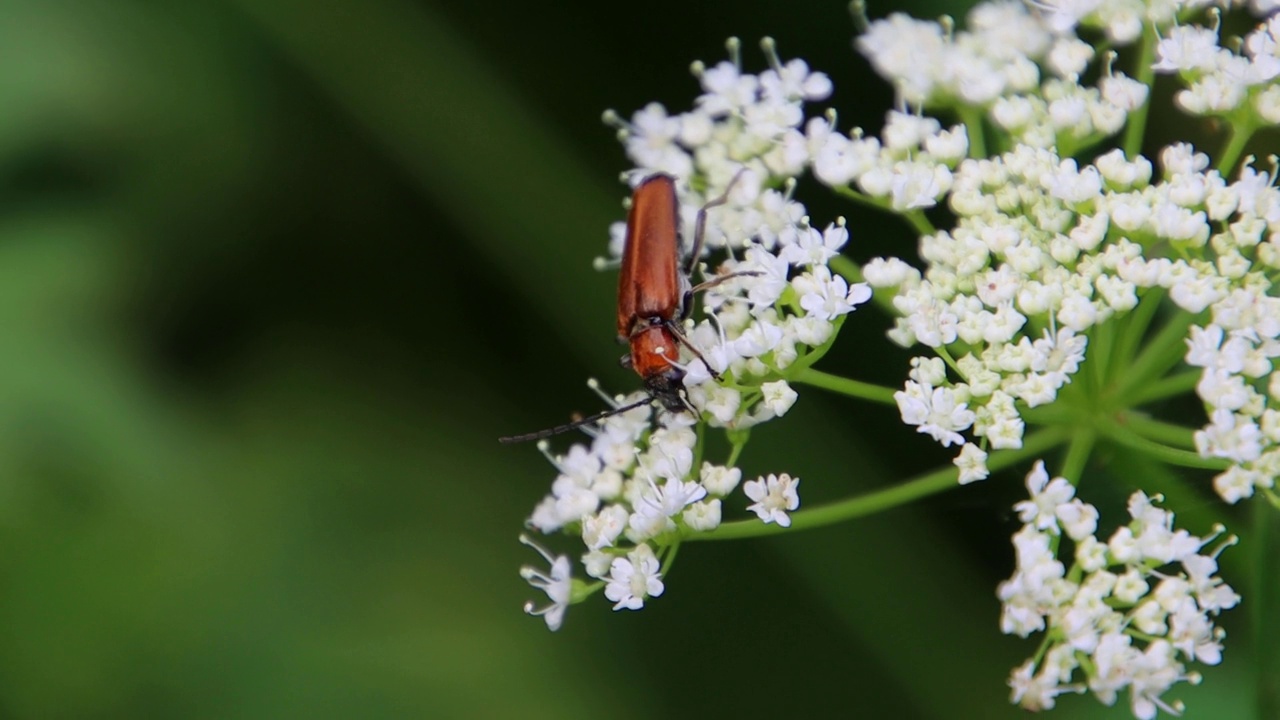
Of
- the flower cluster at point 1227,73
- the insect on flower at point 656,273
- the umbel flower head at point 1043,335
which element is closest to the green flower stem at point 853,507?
the umbel flower head at point 1043,335

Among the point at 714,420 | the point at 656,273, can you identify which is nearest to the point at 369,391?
the point at 656,273

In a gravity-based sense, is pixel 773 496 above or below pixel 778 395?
below

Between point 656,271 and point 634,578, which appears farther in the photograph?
point 656,271

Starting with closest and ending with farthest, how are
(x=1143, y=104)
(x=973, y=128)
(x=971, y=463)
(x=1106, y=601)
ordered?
1. (x=1106, y=601)
2. (x=971, y=463)
3. (x=1143, y=104)
4. (x=973, y=128)

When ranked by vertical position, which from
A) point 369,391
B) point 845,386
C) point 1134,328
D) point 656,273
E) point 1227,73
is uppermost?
point 369,391

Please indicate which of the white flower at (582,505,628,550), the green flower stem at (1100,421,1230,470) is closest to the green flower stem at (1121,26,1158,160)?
the green flower stem at (1100,421,1230,470)

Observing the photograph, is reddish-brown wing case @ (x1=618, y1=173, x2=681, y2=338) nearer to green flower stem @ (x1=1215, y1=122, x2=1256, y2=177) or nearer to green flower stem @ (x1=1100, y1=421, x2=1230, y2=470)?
green flower stem @ (x1=1100, y1=421, x2=1230, y2=470)

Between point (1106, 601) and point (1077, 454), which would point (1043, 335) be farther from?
point (1106, 601)
